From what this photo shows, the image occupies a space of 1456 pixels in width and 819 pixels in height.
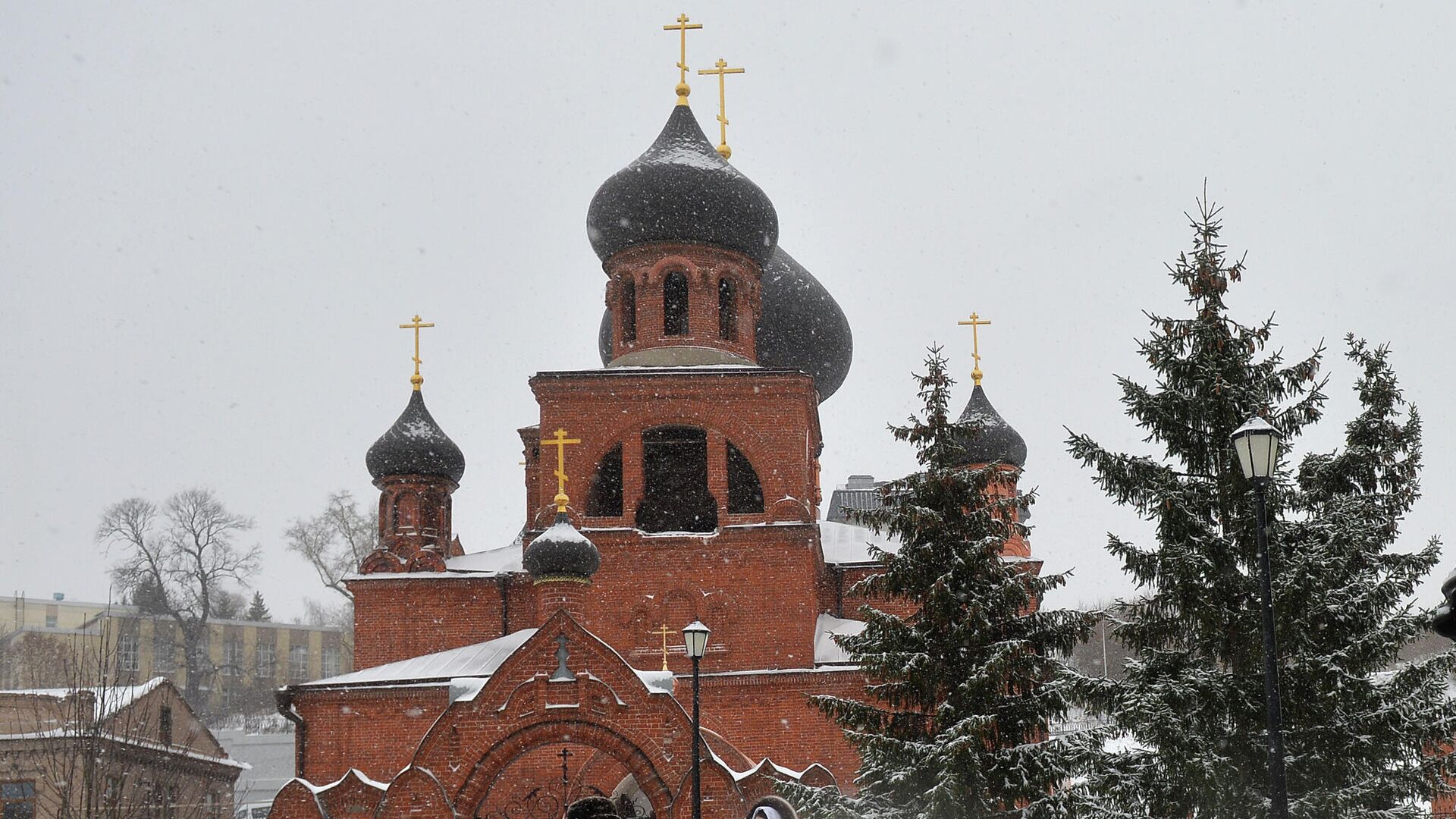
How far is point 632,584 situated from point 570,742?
4.42 metres

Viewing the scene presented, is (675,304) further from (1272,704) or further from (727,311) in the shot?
(1272,704)

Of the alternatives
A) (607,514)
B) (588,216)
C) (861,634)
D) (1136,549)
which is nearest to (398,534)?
(607,514)

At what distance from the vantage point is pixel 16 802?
80.8 feet

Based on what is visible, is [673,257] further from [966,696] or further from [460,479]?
[966,696]

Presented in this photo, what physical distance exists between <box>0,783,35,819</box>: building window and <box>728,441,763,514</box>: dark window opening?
41.0ft

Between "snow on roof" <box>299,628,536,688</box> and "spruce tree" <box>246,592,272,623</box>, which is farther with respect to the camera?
"spruce tree" <box>246,592,272,623</box>

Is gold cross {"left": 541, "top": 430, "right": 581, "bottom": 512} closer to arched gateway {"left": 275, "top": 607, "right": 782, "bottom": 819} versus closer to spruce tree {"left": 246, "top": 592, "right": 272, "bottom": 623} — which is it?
arched gateway {"left": 275, "top": 607, "right": 782, "bottom": 819}

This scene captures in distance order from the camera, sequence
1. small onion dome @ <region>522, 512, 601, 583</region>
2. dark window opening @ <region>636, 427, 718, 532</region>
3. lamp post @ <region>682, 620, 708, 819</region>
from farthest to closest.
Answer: dark window opening @ <region>636, 427, 718, 532</region> < small onion dome @ <region>522, 512, 601, 583</region> < lamp post @ <region>682, 620, 708, 819</region>

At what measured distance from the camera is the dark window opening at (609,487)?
808 inches

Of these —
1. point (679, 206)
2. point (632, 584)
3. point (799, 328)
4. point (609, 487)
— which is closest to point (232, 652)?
point (799, 328)

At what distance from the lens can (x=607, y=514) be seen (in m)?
A: 21.1

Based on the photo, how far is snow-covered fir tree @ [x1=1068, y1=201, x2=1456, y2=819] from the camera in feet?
35.2

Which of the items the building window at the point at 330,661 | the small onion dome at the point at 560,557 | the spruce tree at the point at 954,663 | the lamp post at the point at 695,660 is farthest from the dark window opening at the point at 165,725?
the building window at the point at 330,661

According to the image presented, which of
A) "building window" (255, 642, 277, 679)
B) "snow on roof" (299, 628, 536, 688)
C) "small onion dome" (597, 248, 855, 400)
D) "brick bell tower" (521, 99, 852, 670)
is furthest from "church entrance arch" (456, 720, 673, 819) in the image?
"building window" (255, 642, 277, 679)
